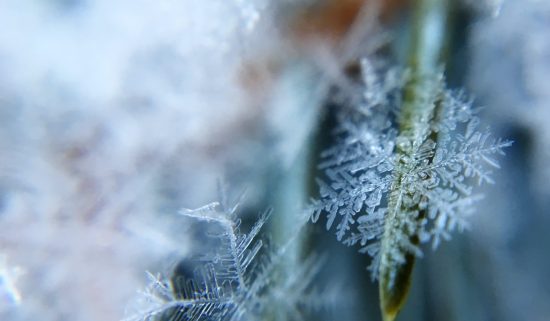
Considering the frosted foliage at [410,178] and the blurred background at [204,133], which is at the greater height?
the blurred background at [204,133]

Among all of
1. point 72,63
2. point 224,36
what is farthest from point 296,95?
point 72,63

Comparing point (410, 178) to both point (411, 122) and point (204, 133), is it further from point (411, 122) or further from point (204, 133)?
point (204, 133)

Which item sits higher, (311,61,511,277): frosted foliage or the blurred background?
the blurred background

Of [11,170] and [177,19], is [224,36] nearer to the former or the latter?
[177,19]
